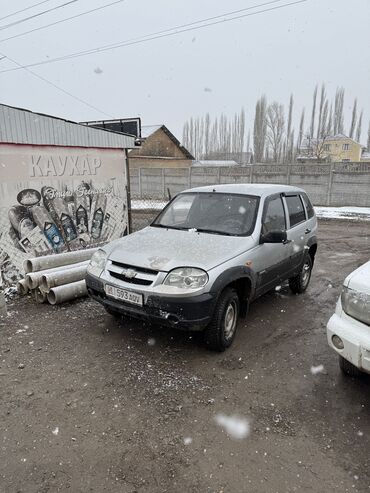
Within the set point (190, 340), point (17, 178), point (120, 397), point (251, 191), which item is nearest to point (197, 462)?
point (120, 397)

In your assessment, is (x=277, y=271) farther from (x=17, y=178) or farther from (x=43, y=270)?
(x=17, y=178)

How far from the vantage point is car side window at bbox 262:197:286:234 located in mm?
4527

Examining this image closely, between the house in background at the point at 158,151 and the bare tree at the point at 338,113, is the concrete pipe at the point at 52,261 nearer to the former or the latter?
the house in background at the point at 158,151

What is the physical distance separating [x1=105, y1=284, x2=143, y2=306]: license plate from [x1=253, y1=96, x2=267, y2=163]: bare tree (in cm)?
4798

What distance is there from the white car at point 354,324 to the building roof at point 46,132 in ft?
18.2

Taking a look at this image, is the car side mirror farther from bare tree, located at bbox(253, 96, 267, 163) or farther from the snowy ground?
bare tree, located at bbox(253, 96, 267, 163)

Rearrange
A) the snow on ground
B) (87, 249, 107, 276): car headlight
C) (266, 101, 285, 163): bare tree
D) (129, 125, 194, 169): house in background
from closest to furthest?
(87, 249, 107, 276): car headlight < the snow on ground < (129, 125, 194, 169): house in background < (266, 101, 285, 163): bare tree

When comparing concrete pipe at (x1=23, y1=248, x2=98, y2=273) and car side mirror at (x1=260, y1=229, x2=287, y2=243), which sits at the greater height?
car side mirror at (x1=260, y1=229, x2=287, y2=243)

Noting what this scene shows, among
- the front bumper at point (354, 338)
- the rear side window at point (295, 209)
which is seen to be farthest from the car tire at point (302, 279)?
the front bumper at point (354, 338)

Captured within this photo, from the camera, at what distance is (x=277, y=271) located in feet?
15.6

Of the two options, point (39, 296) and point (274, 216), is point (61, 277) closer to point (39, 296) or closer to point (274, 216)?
point (39, 296)

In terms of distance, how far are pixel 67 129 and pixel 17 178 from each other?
143 cm

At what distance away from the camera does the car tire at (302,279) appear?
225 inches

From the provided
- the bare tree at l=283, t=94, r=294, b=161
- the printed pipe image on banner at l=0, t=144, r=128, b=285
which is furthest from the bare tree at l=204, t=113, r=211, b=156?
the printed pipe image on banner at l=0, t=144, r=128, b=285
